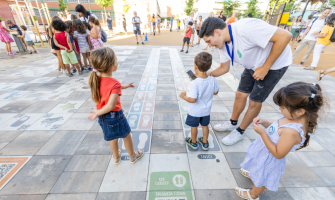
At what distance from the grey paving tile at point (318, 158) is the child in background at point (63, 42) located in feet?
20.4

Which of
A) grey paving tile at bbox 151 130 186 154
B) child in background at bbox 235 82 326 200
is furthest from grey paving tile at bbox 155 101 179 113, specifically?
child in background at bbox 235 82 326 200

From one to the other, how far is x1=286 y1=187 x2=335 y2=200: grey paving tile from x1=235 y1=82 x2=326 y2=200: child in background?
2.00ft

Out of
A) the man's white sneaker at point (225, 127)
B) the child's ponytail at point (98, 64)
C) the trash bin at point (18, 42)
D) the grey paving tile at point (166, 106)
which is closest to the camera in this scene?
the child's ponytail at point (98, 64)

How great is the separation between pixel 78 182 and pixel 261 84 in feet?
8.86

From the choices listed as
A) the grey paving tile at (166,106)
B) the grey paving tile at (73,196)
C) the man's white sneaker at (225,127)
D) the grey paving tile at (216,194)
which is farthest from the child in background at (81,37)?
the grey paving tile at (216,194)

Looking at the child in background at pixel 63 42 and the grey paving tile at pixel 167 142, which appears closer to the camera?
the grey paving tile at pixel 167 142

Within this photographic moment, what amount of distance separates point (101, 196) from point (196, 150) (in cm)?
138

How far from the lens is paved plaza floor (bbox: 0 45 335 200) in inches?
66.9

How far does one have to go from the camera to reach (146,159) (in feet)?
6.87

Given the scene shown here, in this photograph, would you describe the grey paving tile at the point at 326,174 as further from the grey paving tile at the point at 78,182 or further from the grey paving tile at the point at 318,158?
the grey paving tile at the point at 78,182

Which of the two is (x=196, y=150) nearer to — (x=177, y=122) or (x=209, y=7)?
(x=177, y=122)

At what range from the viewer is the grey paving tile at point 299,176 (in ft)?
5.82

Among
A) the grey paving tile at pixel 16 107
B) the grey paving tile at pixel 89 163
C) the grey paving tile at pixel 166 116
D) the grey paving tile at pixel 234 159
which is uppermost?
the grey paving tile at pixel 16 107

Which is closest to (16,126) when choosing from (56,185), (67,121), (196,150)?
(67,121)
